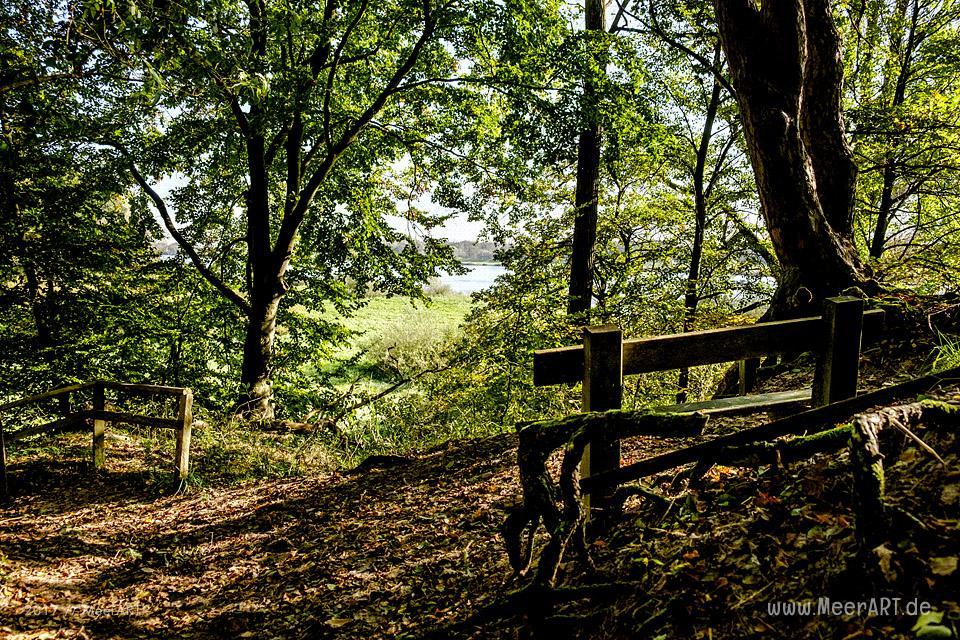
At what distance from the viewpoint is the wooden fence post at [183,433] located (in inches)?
263

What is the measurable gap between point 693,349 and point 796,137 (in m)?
3.61

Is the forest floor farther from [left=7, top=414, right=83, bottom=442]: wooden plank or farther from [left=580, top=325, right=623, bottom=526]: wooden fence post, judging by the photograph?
[left=7, top=414, right=83, bottom=442]: wooden plank

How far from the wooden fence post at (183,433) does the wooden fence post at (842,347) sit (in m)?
7.06

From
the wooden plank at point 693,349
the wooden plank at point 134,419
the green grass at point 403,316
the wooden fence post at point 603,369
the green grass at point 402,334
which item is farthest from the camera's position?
the green grass at point 403,316

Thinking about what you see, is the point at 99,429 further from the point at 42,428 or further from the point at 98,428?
the point at 42,428

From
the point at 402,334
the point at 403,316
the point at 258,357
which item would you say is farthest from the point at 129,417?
the point at 403,316

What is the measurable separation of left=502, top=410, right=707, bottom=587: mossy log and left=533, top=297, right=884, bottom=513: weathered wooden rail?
36cm

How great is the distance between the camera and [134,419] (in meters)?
6.70

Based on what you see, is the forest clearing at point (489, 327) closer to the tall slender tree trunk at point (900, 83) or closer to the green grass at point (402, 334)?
the tall slender tree trunk at point (900, 83)

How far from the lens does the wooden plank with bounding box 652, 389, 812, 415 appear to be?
3023 mm

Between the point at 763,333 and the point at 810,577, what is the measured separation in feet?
5.82

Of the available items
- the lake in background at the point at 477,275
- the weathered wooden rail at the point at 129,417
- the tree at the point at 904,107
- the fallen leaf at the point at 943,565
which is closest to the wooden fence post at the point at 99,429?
the weathered wooden rail at the point at 129,417

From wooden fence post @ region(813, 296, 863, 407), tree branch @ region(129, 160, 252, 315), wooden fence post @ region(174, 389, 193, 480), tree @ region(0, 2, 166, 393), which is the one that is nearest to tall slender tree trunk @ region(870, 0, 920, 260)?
wooden fence post @ region(813, 296, 863, 407)

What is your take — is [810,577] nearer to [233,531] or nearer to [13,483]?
[233,531]
